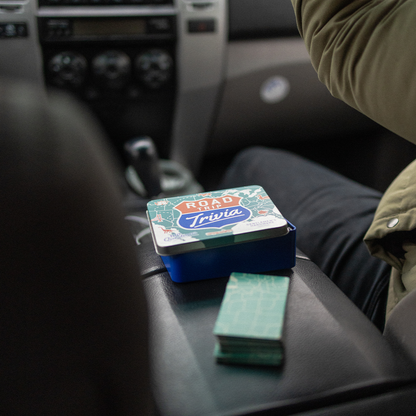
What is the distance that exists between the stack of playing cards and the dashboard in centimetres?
94

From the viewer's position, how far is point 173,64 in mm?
1285

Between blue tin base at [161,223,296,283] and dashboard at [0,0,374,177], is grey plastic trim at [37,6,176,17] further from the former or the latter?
blue tin base at [161,223,296,283]

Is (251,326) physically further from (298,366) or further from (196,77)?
(196,77)

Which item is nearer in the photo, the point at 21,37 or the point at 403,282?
the point at 403,282

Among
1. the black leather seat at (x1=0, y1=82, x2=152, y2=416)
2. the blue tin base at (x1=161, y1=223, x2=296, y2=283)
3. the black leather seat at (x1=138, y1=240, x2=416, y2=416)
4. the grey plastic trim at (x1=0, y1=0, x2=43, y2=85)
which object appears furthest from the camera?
the grey plastic trim at (x1=0, y1=0, x2=43, y2=85)

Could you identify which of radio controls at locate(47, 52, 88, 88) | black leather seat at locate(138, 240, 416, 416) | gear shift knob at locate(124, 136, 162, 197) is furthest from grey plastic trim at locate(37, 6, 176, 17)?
black leather seat at locate(138, 240, 416, 416)

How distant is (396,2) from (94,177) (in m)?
0.30

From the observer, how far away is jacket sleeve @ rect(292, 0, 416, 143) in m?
0.38

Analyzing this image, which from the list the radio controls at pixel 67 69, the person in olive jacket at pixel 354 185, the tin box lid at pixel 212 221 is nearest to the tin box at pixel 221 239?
the tin box lid at pixel 212 221

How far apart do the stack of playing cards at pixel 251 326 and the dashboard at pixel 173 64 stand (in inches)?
37.2

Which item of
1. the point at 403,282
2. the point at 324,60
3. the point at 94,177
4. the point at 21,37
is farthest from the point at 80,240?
the point at 21,37

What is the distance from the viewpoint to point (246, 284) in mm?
465

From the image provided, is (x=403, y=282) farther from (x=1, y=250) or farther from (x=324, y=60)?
(x=1, y=250)

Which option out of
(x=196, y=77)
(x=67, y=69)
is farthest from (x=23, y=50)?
(x=196, y=77)
